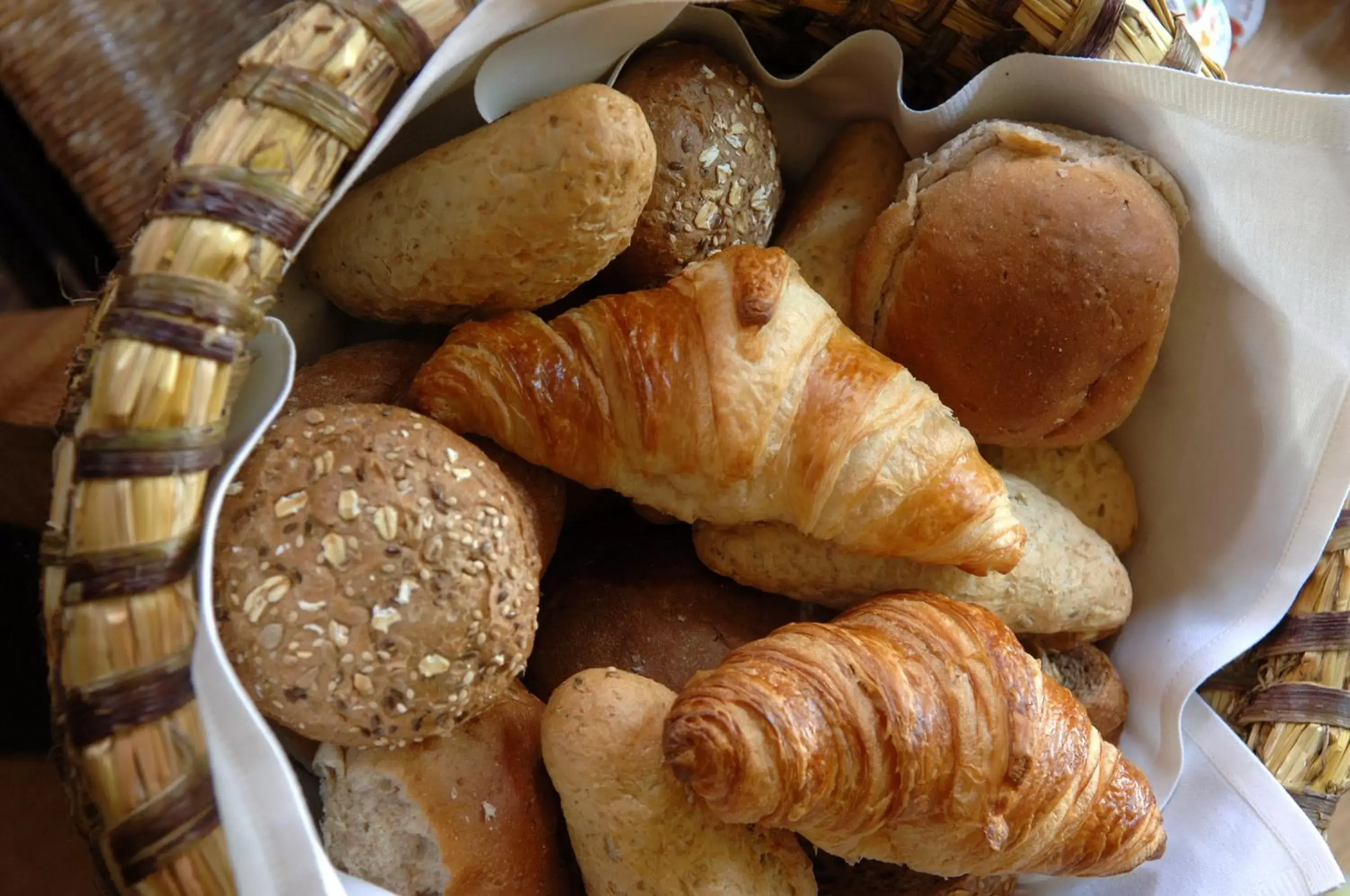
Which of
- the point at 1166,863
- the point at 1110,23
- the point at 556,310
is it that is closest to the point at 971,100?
the point at 1110,23

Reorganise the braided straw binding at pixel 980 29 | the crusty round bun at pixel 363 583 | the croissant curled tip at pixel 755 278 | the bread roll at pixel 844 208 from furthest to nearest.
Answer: the bread roll at pixel 844 208, the braided straw binding at pixel 980 29, the croissant curled tip at pixel 755 278, the crusty round bun at pixel 363 583

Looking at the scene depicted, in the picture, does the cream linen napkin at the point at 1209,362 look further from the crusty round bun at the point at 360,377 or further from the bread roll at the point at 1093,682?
the crusty round bun at the point at 360,377

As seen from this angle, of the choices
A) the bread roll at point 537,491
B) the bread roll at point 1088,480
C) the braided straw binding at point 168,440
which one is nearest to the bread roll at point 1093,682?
the bread roll at point 1088,480

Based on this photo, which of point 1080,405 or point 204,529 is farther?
point 1080,405

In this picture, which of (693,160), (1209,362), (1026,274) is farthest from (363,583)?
(1209,362)

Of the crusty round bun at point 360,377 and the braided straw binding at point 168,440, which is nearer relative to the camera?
the braided straw binding at point 168,440

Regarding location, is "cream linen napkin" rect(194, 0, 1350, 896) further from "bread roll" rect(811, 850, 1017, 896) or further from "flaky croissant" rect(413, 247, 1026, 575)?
"flaky croissant" rect(413, 247, 1026, 575)

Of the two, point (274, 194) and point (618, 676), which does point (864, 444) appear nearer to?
point (618, 676)
